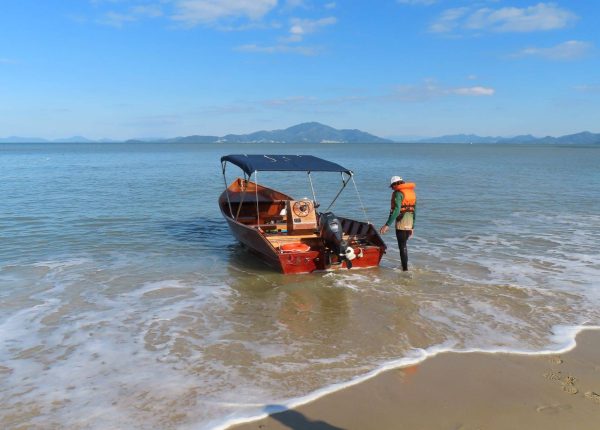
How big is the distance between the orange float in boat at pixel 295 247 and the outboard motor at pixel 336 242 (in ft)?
2.14

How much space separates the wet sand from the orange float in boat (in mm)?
4948

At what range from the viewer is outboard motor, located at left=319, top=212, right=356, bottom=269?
33.0ft

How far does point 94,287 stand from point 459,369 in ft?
23.5

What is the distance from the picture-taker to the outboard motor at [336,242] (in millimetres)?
10070

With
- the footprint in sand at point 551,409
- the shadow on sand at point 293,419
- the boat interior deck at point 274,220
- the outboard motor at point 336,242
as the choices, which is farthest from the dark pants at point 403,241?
the shadow on sand at point 293,419

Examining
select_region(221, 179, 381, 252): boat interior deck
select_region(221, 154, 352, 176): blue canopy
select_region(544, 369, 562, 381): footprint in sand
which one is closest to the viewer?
select_region(544, 369, 562, 381): footprint in sand

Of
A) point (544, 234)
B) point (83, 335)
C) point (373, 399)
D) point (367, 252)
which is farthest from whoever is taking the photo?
point (544, 234)

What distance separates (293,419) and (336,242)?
5525 mm

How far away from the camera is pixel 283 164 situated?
12.2 meters

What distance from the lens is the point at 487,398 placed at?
5277 millimetres

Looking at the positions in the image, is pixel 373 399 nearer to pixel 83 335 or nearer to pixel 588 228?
pixel 83 335

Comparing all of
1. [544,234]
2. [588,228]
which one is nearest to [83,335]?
[544,234]

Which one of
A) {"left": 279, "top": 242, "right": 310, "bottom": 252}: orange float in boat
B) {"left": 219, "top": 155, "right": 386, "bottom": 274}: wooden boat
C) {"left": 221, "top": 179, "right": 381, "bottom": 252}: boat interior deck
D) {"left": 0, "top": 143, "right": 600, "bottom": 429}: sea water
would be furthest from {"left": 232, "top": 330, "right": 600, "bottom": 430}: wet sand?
A: {"left": 221, "top": 179, "right": 381, "bottom": 252}: boat interior deck

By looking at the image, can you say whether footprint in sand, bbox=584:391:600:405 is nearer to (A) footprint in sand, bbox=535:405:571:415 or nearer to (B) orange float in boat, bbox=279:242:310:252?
(A) footprint in sand, bbox=535:405:571:415
